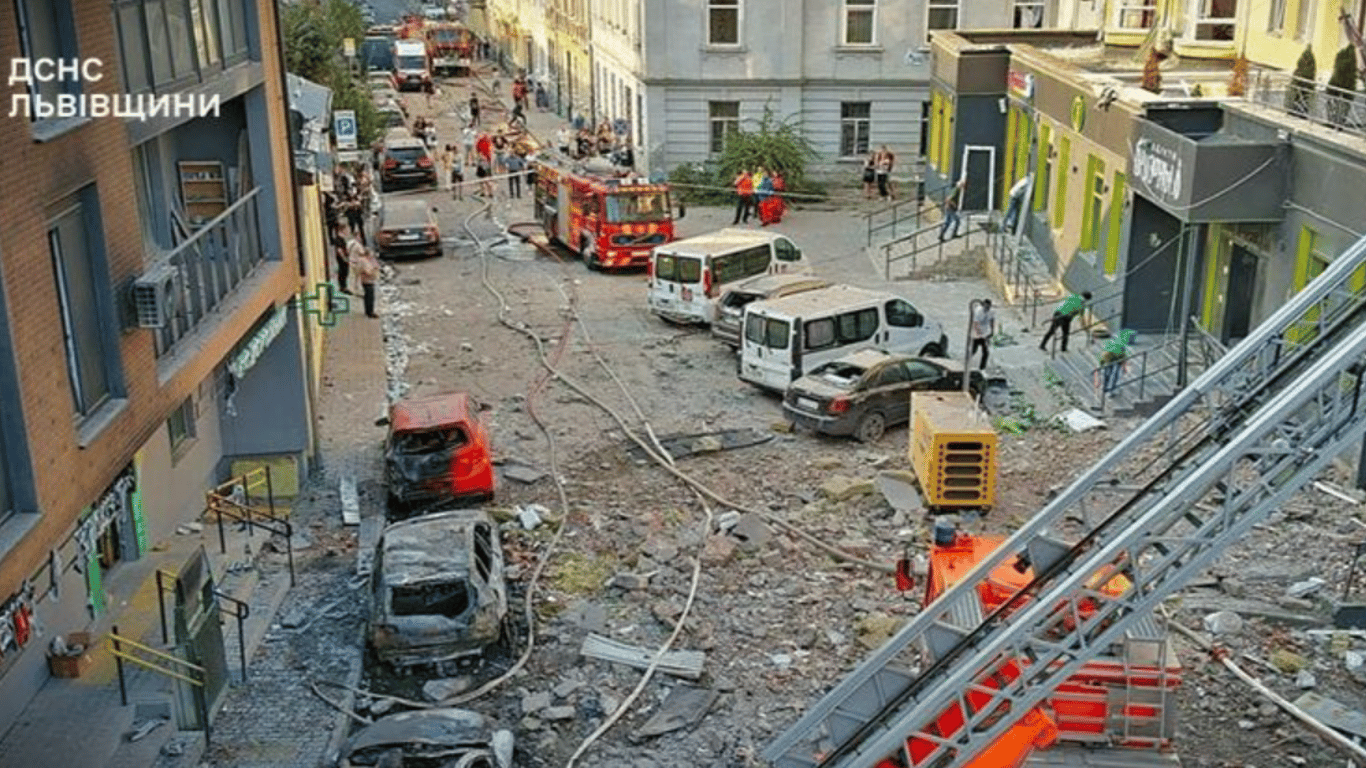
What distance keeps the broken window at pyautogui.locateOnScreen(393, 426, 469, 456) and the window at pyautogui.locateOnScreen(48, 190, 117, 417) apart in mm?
Answer: 7227

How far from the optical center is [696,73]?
42.9 meters

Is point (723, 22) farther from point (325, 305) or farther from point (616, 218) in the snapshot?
point (325, 305)

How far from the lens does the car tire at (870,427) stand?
21422mm

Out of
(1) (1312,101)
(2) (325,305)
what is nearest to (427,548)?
(2) (325,305)

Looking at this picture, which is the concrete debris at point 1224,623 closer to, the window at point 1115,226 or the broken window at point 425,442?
the broken window at point 425,442

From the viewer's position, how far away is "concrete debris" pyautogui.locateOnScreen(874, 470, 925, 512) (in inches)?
744

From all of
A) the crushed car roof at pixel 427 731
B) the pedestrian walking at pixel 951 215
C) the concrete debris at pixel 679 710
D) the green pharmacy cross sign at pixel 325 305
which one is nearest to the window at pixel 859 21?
the pedestrian walking at pixel 951 215

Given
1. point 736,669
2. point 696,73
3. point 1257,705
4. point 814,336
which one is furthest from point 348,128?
point 1257,705

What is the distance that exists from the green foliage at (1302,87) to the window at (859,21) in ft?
69.1

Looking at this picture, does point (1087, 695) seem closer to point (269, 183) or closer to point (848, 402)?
point (848, 402)

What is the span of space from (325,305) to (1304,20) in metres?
18.7

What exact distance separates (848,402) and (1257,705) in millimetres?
8685

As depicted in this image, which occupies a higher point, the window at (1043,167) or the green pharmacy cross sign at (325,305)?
the window at (1043,167)

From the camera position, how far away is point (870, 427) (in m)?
21.6
